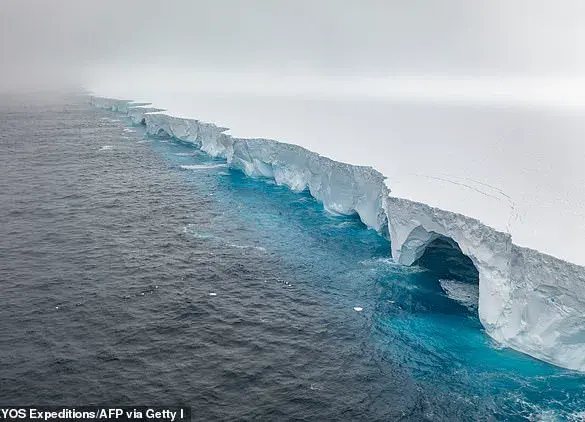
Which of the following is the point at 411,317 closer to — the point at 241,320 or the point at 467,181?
the point at 241,320

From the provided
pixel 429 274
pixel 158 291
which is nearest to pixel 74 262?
pixel 158 291

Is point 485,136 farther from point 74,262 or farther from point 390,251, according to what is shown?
point 74,262

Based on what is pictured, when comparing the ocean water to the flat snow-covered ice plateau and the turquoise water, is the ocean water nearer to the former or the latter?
the turquoise water

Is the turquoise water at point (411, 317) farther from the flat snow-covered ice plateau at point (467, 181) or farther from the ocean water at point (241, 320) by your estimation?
the flat snow-covered ice plateau at point (467, 181)

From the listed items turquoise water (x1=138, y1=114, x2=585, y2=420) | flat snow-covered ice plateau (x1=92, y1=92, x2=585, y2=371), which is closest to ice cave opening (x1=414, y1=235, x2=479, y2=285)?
turquoise water (x1=138, y1=114, x2=585, y2=420)

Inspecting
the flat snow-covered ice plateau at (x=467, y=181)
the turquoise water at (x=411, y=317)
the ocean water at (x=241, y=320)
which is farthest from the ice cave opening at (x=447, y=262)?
the flat snow-covered ice plateau at (x=467, y=181)
